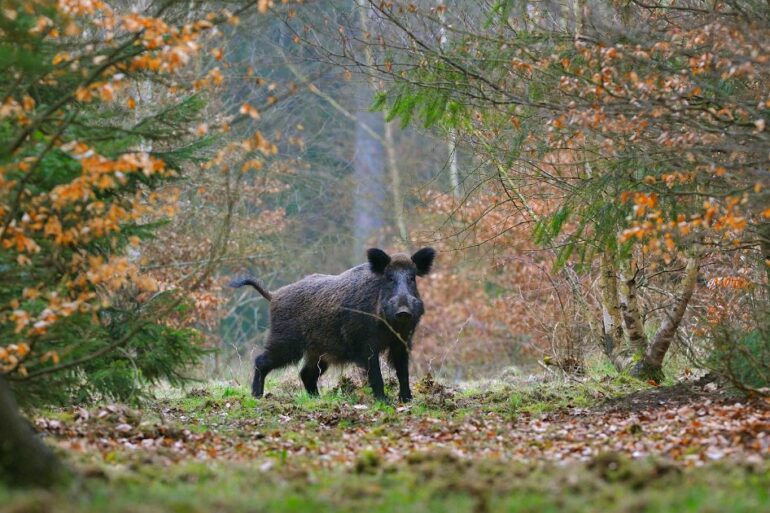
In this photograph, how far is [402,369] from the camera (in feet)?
40.2

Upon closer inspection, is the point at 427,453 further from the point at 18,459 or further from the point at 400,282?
the point at 400,282

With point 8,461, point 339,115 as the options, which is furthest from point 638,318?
point 339,115

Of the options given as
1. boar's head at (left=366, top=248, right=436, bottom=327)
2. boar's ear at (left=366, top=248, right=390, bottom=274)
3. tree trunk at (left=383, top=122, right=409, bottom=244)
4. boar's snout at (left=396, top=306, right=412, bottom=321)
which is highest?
tree trunk at (left=383, top=122, right=409, bottom=244)

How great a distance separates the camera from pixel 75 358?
8141 millimetres

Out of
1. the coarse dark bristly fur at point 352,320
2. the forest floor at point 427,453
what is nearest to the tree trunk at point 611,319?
the forest floor at point 427,453

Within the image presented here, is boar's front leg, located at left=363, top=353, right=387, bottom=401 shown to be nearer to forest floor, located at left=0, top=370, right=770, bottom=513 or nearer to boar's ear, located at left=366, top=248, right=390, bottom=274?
forest floor, located at left=0, top=370, right=770, bottom=513

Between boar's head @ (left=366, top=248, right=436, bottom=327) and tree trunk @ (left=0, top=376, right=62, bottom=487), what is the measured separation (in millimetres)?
6716

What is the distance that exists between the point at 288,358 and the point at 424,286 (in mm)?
15921

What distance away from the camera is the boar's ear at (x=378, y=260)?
12438mm

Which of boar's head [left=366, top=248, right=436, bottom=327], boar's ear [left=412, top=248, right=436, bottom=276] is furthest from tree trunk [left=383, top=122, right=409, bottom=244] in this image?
boar's head [left=366, top=248, right=436, bottom=327]

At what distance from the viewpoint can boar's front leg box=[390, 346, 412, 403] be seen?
1217cm

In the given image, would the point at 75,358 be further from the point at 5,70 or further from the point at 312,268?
the point at 312,268

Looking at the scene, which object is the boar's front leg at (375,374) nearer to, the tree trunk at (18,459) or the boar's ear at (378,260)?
the boar's ear at (378,260)

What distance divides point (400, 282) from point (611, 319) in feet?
10.8
